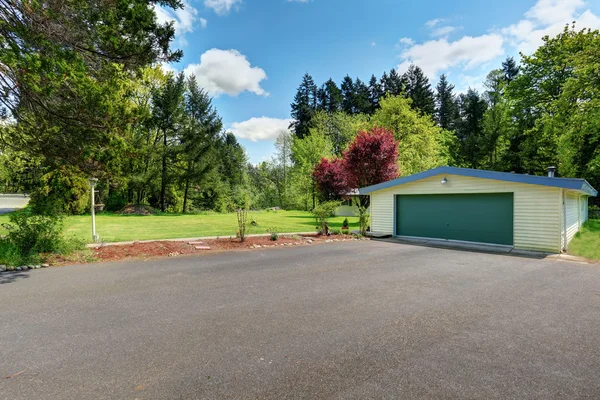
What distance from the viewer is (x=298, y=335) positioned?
10.9 feet

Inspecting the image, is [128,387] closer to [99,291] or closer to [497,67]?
[99,291]

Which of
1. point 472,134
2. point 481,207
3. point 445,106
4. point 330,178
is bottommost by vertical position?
point 481,207

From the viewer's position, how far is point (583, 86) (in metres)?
14.7

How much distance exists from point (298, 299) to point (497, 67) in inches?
1605

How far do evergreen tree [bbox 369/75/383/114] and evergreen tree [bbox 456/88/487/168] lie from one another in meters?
10.7

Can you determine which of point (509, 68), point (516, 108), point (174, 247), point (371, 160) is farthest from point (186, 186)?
point (509, 68)

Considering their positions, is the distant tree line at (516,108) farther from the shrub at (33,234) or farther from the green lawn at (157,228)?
the shrub at (33,234)

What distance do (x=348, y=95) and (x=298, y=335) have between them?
41630 millimetres

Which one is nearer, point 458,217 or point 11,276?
point 11,276

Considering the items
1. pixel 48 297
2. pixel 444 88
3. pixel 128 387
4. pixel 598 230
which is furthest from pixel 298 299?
pixel 444 88

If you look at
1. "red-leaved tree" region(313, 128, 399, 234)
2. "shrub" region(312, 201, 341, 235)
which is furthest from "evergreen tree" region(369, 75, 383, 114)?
"shrub" region(312, 201, 341, 235)

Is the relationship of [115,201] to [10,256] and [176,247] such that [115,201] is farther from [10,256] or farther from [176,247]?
[10,256]

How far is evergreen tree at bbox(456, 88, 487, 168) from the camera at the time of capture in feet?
90.3

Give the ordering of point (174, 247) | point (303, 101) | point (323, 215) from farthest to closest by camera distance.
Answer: point (303, 101)
point (323, 215)
point (174, 247)
